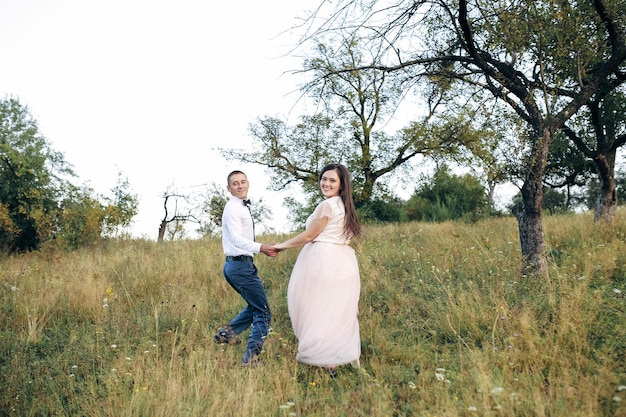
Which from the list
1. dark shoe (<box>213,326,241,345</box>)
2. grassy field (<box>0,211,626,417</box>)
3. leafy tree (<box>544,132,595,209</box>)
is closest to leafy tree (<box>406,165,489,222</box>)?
leafy tree (<box>544,132,595,209</box>)

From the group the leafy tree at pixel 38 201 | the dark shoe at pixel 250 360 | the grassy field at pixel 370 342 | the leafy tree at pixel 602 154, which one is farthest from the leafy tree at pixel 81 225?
the leafy tree at pixel 602 154

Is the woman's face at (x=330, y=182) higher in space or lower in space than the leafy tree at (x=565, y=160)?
lower

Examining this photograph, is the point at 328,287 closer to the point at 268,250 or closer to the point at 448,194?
the point at 268,250

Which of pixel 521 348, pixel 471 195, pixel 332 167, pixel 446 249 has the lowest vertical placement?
pixel 521 348

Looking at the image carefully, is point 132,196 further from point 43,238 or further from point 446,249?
point 446,249

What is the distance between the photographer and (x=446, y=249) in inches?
381

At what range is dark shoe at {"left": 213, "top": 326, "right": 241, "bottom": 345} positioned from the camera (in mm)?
6164

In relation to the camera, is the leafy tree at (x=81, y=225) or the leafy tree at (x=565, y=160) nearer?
the leafy tree at (x=81, y=225)

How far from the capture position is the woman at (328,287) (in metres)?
5.06

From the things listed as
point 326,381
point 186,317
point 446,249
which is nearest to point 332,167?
point 326,381

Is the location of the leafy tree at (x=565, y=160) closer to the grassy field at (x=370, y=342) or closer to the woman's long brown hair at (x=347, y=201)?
the grassy field at (x=370, y=342)

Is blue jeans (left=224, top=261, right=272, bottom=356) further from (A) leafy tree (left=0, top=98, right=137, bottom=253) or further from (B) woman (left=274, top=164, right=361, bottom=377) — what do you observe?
(A) leafy tree (left=0, top=98, right=137, bottom=253)

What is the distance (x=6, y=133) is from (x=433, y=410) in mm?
27201

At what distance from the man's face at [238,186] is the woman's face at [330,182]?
3.37 feet
